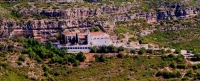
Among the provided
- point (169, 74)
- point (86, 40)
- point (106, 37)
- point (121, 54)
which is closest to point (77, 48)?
point (86, 40)

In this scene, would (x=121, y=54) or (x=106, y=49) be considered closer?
(x=121, y=54)

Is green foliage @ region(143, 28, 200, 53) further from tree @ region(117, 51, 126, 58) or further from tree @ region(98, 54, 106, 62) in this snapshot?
tree @ region(98, 54, 106, 62)

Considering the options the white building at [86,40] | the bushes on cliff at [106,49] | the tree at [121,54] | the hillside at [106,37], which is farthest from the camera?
the white building at [86,40]

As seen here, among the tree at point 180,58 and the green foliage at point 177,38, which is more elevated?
the tree at point 180,58

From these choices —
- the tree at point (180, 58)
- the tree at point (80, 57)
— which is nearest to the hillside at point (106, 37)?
the tree at point (80, 57)

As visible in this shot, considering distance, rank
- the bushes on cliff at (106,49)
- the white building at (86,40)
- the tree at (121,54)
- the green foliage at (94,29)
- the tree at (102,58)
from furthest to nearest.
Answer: the green foliage at (94,29) → the white building at (86,40) → the bushes on cliff at (106,49) → the tree at (121,54) → the tree at (102,58)

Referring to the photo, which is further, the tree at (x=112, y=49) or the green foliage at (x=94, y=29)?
the green foliage at (x=94, y=29)

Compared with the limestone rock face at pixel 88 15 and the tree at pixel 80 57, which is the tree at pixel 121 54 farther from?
the limestone rock face at pixel 88 15

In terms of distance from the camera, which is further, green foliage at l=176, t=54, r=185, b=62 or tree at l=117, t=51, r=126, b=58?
tree at l=117, t=51, r=126, b=58

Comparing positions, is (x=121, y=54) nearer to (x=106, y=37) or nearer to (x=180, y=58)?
(x=106, y=37)

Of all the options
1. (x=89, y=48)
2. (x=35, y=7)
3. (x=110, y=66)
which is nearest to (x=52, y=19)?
(x=35, y=7)

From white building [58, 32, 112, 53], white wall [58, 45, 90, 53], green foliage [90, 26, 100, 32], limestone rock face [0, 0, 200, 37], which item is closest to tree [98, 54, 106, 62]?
white wall [58, 45, 90, 53]

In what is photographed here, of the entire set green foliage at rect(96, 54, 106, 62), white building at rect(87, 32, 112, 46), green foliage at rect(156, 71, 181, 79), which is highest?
white building at rect(87, 32, 112, 46)
